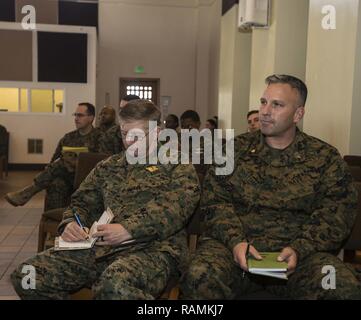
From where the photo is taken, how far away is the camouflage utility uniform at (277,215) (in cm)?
201

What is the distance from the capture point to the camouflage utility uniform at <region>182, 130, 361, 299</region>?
6.59 feet

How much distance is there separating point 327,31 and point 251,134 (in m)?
2.43

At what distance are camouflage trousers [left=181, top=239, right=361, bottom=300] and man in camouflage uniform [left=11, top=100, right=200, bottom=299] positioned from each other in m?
0.13

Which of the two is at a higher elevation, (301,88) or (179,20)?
(179,20)

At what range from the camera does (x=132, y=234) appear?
2100mm

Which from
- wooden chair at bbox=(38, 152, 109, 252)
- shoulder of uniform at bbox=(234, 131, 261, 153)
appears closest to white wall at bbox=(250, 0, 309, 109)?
wooden chair at bbox=(38, 152, 109, 252)

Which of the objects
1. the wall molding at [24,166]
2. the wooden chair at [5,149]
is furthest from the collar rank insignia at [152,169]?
the wall molding at [24,166]

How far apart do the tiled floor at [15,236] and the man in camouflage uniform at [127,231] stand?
114cm

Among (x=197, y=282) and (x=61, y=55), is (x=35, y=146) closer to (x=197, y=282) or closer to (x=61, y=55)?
(x=61, y=55)

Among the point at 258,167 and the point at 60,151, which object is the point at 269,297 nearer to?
the point at 258,167

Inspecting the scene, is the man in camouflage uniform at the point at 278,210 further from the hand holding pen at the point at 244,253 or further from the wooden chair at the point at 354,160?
the wooden chair at the point at 354,160

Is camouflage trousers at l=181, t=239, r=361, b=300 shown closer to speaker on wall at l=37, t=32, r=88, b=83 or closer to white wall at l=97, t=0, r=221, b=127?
speaker on wall at l=37, t=32, r=88, b=83

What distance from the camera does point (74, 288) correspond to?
214 centimetres
